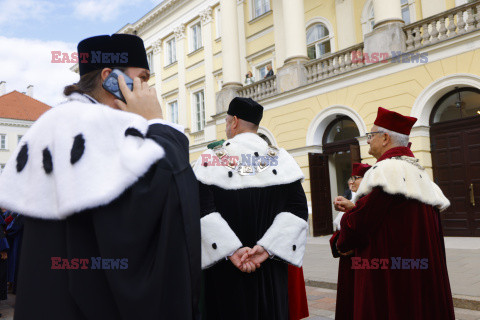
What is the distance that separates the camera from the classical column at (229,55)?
16344 mm

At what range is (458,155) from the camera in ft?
33.4

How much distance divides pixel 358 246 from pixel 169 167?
1995 millimetres

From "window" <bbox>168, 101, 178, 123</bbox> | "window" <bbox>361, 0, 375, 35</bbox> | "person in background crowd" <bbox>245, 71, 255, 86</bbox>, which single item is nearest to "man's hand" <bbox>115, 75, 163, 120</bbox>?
"window" <bbox>361, 0, 375, 35</bbox>

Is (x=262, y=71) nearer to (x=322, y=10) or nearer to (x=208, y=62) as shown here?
(x=208, y=62)

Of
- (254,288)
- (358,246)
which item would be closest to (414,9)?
(358,246)

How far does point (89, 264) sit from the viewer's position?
1.28 metres

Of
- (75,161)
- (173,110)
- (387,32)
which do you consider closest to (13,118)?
(173,110)

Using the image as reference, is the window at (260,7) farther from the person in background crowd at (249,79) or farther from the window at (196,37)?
the window at (196,37)

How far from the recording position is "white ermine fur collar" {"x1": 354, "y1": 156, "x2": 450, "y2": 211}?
2.58 meters

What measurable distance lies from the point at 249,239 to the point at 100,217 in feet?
4.66

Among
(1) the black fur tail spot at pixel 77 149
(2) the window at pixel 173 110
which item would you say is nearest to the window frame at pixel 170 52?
(2) the window at pixel 173 110

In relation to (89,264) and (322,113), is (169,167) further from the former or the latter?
(322,113)

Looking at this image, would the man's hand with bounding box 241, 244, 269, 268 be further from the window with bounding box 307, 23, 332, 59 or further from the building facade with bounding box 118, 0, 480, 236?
the window with bounding box 307, 23, 332, 59

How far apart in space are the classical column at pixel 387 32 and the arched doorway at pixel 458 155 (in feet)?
6.50
